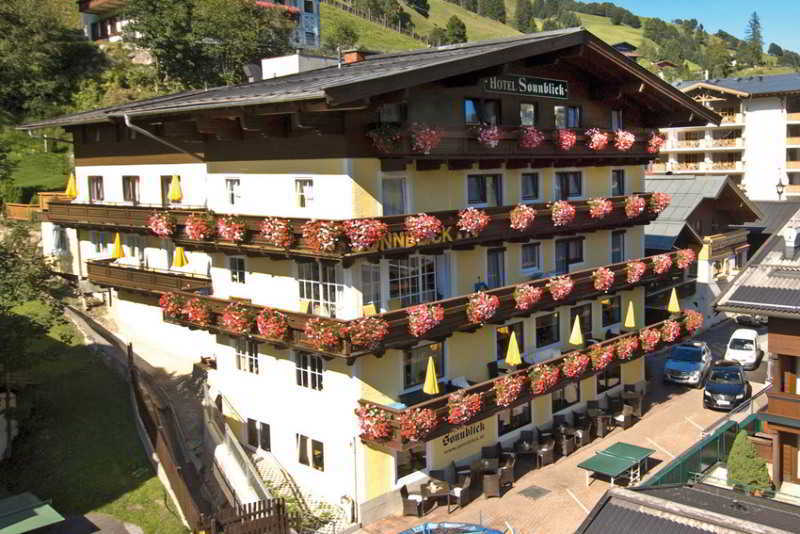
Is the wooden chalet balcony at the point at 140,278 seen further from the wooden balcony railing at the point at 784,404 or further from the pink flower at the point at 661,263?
the wooden balcony railing at the point at 784,404

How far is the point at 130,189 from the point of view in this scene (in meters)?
35.6

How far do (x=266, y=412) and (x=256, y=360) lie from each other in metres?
1.71

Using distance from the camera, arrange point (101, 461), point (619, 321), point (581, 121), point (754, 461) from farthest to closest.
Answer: point (619, 321), point (581, 121), point (101, 461), point (754, 461)

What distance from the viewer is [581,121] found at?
30.5 m

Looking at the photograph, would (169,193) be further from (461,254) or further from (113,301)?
(461,254)

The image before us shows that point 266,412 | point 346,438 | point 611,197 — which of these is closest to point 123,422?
point 266,412

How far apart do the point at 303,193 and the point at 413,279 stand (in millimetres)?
4198

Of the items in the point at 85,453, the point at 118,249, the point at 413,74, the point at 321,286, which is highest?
the point at 413,74

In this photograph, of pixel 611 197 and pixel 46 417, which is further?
pixel 611 197

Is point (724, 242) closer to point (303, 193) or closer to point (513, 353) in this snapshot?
point (513, 353)

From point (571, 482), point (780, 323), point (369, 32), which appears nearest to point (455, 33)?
point (369, 32)

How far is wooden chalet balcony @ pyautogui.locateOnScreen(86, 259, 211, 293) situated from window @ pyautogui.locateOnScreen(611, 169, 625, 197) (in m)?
16.0

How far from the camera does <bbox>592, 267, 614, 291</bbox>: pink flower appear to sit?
94.7 feet

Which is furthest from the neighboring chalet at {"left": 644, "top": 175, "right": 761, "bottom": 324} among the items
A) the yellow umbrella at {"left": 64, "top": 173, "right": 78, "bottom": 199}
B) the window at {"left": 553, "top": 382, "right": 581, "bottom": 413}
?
the yellow umbrella at {"left": 64, "top": 173, "right": 78, "bottom": 199}
